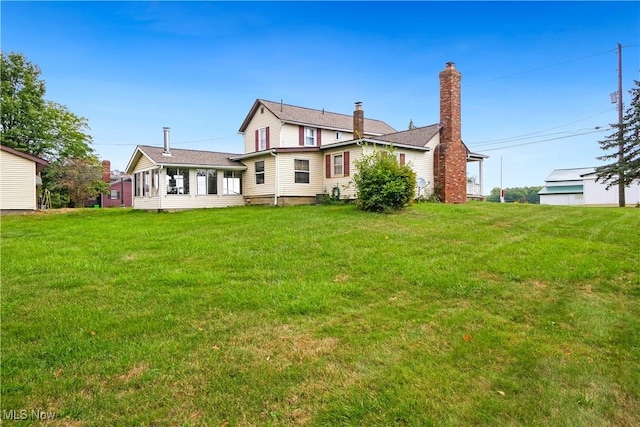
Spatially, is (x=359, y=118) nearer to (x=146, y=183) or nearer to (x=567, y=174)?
(x=146, y=183)

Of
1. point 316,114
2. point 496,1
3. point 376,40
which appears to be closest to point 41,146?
point 316,114

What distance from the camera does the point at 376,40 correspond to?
17.3 m

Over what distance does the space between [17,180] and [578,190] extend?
5688 cm

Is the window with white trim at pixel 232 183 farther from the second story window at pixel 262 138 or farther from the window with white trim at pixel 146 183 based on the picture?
the window with white trim at pixel 146 183

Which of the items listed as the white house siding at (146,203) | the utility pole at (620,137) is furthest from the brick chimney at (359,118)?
the utility pole at (620,137)

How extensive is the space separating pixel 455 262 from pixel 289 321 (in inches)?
140

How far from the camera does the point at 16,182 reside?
19.1 metres

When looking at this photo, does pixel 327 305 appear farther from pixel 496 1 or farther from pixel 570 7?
pixel 570 7

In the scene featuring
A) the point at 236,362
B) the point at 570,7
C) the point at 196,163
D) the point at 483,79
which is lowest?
the point at 236,362

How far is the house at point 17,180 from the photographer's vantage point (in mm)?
18766

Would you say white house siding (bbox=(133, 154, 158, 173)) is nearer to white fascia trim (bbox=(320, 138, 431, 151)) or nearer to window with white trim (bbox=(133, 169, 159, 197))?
window with white trim (bbox=(133, 169, 159, 197))

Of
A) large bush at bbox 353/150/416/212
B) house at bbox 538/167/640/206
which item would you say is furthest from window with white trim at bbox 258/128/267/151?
house at bbox 538/167/640/206

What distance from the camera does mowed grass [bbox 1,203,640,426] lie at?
2.57m

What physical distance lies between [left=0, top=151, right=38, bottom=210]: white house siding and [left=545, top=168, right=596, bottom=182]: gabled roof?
2224 inches
